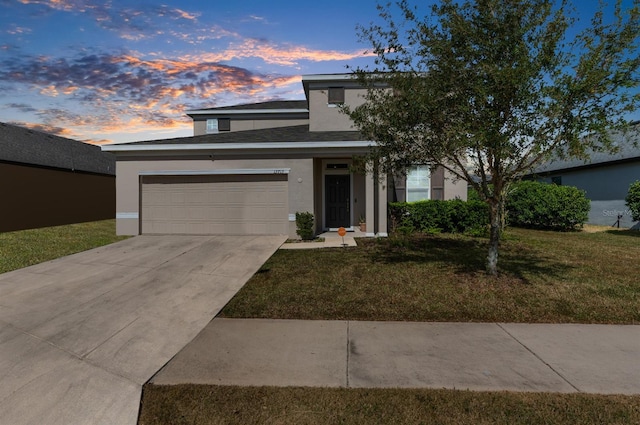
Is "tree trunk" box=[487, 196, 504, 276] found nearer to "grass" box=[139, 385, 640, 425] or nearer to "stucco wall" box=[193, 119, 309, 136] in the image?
"grass" box=[139, 385, 640, 425]

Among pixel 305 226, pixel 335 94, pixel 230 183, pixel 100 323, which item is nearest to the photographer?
pixel 100 323

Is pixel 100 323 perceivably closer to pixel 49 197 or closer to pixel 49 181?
pixel 49 197

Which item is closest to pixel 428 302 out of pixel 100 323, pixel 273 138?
pixel 100 323

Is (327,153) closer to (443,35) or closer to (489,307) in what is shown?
(443,35)

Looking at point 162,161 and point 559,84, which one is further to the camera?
point 162,161

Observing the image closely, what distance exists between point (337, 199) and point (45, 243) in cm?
1071

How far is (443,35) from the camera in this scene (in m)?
6.82

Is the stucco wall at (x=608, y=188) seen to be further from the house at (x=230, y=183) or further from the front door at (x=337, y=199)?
the front door at (x=337, y=199)

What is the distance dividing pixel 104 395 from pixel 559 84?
773 centimetres

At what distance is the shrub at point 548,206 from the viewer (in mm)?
15664

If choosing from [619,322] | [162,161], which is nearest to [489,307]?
[619,322]

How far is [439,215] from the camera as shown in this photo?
13.8 meters

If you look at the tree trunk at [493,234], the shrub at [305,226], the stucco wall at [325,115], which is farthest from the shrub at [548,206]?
the shrub at [305,226]

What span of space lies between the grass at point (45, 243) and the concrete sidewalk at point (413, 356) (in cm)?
774
